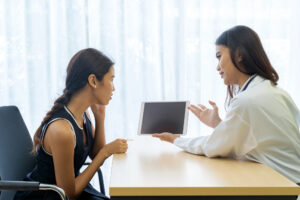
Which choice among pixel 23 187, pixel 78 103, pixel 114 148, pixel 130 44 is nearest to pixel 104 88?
pixel 78 103

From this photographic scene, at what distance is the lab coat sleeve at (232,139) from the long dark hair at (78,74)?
21.2 inches

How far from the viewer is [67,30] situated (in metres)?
2.64

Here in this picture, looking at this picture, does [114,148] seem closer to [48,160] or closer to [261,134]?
[48,160]

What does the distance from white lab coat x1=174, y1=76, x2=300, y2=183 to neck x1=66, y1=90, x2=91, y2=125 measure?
0.55 metres

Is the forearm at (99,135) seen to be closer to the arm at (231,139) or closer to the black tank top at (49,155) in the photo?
the black tank top at (49,155)

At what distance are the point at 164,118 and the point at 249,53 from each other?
0.53 meters

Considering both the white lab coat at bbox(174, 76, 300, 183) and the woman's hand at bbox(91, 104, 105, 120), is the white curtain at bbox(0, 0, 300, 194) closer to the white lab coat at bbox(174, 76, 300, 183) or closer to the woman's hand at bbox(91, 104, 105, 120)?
the woman's hand at bbox(91, 104, 105, 120)

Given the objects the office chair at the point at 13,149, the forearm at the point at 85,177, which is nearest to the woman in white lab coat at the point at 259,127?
the forearm at the point at 85,177

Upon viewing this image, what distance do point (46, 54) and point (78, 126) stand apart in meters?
1.28

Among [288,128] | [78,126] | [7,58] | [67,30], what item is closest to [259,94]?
[288,128]

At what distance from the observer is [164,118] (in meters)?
1.85

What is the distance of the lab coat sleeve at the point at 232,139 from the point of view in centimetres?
141

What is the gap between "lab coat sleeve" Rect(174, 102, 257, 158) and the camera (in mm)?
1413

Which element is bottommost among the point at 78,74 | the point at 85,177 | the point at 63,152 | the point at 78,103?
the point at 85,177
